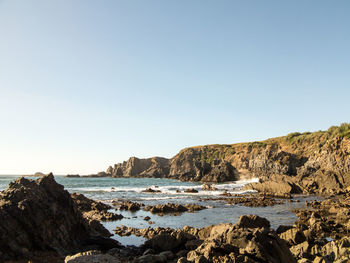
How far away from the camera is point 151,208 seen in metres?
38.0

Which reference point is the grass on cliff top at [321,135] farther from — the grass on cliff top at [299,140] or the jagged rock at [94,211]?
the jagged rock at [94,211]

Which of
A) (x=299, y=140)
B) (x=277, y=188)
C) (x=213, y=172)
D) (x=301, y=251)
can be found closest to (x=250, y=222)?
(x=301, y=251)

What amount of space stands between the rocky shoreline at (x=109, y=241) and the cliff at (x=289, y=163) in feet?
149

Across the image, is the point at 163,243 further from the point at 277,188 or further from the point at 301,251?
the point at 277,188

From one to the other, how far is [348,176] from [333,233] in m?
45.7

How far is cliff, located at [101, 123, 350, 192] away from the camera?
206 feet

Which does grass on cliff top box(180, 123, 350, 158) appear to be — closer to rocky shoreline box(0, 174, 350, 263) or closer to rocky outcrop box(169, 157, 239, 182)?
rocky outcrop box(169, 157, 239, 182)

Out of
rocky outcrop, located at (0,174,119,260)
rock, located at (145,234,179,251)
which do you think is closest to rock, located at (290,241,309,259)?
rock, located at (145,234,179,251)

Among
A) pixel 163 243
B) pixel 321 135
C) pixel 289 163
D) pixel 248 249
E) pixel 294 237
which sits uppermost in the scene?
pixel 321 135

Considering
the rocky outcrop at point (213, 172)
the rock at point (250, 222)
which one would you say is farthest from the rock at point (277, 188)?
the rocky outcrop at point (213, 172)

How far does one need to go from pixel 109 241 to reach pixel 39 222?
16.1ft

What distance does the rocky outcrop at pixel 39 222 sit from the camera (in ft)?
49.2

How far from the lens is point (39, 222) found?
639 inches

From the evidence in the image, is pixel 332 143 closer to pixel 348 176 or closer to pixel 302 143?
pixel 348 176
